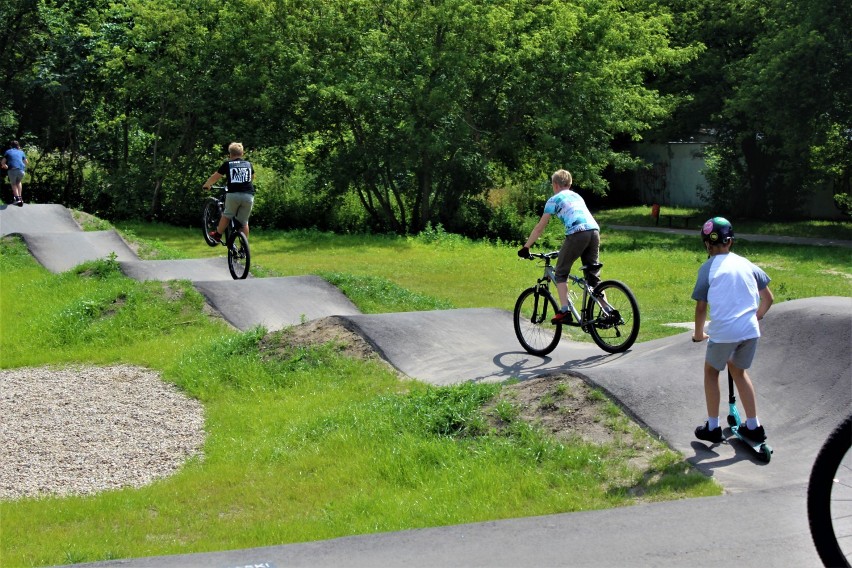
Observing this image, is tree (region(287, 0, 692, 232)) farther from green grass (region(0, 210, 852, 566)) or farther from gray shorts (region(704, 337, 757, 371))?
gray shorts (region(704, 337, 757, 371))

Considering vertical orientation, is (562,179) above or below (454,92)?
below

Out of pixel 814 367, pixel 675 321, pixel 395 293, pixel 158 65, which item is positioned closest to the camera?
pixel 814 367

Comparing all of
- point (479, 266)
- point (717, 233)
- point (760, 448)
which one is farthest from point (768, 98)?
point (760, 448)

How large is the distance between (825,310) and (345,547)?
15.6 ft

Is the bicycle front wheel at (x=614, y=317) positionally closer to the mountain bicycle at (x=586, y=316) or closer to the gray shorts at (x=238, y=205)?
the mountain bicycle at (x=586, y=316)

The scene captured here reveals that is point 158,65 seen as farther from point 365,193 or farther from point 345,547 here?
point 345,547

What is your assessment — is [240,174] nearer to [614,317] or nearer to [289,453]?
[614,317]

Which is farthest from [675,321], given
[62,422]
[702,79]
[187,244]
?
[702,79]

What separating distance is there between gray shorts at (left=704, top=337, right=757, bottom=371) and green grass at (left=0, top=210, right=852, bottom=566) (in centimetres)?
67

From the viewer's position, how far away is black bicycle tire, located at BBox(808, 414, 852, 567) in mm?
4348

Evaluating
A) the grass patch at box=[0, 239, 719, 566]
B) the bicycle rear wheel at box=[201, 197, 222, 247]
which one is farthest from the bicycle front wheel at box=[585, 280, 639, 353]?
the bicycle rear wheel at box=[201, 197, 222, 247]

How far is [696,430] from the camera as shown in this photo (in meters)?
7.04

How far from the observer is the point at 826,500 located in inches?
172

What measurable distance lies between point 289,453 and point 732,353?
3.14m
